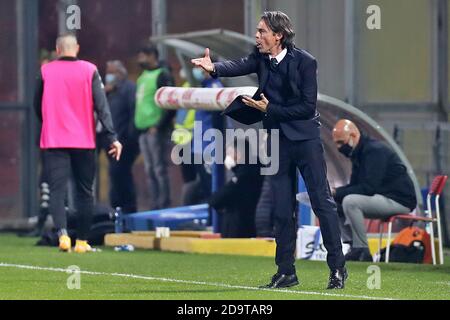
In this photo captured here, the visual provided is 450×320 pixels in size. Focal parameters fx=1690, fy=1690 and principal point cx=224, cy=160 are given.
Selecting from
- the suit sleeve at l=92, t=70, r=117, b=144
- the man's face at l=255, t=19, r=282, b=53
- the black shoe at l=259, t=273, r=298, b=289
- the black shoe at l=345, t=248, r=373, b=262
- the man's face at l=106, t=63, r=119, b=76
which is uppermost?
the man's face at l=255, t=19, r=282, b=53

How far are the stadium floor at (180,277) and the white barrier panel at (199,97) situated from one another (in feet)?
4.96

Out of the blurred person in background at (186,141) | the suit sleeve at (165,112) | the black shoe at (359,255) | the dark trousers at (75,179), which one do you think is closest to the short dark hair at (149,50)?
the suit sleeve at (165,112)

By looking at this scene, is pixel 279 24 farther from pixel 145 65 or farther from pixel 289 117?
pixel 145 65

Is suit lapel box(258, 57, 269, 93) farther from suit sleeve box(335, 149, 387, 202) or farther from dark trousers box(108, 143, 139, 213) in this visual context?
dark trousers box(108, 143, 139, 213)

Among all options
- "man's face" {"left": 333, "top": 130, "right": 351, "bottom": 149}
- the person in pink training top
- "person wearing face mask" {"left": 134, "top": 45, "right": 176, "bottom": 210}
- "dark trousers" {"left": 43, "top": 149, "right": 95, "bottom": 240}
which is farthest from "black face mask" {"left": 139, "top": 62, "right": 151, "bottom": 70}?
"man's face" {"left": 333, "top": 130, "right": 351, "bottom": 149}

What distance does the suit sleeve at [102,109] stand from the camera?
52.7 feet

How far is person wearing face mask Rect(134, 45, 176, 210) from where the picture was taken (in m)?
21.1

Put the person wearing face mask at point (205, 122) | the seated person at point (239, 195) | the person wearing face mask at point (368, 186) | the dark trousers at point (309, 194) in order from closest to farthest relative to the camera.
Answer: the dark trousers at point (309, 194), the person wearing face mask at point (368, 186), the seated person at point (239, 195), the person wearing face mask at point (205, 122)

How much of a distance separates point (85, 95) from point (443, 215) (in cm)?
417

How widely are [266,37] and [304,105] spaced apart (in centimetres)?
53

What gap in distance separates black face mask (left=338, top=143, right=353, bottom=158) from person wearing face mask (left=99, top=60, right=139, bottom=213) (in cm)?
571

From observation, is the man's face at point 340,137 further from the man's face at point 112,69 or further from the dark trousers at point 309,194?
the man's face at point 112,69

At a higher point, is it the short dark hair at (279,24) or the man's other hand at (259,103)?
the short dark hair at (279,24)

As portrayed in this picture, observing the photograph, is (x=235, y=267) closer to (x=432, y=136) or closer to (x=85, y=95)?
(x=85, y=95)
